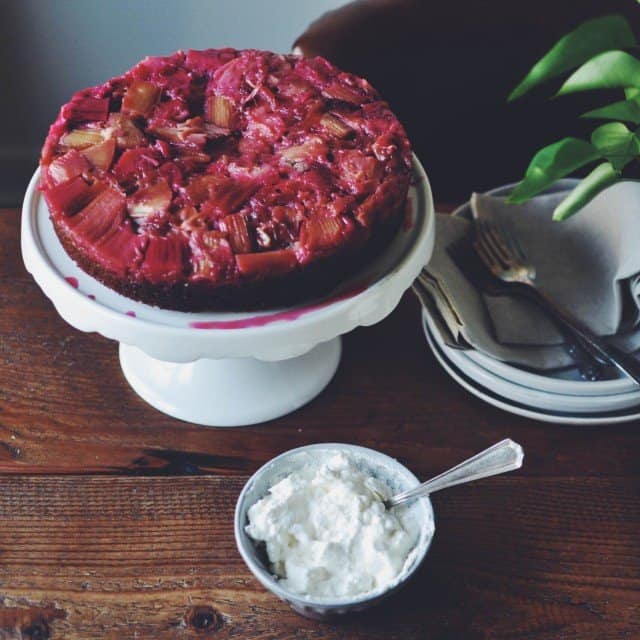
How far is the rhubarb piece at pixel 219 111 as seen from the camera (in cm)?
99

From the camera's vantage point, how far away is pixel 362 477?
2.85ft

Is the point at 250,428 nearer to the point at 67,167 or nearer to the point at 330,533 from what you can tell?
the point at 330,533

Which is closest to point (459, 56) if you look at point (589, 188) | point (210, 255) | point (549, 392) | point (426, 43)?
point (426, 43)

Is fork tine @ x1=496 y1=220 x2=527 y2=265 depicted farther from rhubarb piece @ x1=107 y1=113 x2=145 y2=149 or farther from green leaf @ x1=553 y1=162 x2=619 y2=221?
rhubarb piece @ x1=107 y1=113 x2=145 y2=149

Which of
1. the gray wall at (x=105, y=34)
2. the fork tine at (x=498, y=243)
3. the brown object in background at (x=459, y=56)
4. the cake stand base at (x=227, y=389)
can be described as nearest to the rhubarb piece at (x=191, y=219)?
the cake stand base at (x=227, y=389)

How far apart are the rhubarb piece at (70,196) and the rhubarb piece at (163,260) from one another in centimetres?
9

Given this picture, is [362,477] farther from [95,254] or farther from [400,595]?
[95,254]

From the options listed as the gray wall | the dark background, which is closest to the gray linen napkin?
the dark background

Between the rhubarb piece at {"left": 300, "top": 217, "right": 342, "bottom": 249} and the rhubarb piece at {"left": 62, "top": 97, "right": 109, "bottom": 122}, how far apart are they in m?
0.27

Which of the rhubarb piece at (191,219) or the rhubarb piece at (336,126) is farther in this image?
the rhubarb piece at (336,126)

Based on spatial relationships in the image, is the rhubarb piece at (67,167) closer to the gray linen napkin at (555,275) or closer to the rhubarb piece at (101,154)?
the rhubarb piece at (101,154)

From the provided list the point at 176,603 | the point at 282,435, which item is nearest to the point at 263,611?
the point at 176,603

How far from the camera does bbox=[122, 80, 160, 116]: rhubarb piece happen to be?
3.25ft

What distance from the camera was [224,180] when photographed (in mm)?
917
